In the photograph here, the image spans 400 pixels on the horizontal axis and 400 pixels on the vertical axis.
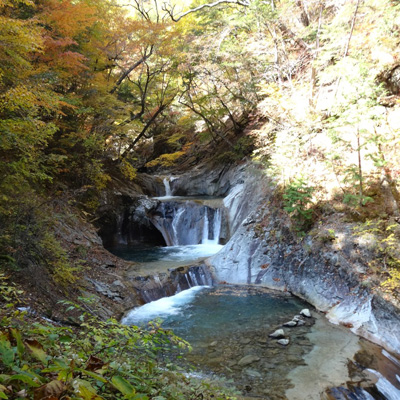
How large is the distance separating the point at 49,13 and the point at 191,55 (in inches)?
276

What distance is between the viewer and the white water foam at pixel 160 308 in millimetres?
6758

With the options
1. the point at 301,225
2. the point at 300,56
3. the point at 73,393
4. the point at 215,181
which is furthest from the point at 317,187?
the point at 215,181

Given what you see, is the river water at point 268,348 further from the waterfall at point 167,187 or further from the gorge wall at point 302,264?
the waterfall at point 167,187

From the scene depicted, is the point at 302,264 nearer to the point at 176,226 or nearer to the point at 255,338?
the point at 255,338

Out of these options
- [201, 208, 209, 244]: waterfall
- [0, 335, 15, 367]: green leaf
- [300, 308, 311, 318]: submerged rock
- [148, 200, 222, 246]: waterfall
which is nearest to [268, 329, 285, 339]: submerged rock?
[300, 308, 311, 318]: submerged rock

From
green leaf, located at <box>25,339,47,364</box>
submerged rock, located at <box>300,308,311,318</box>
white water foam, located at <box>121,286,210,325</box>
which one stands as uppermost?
green leaf, located at <box>25,339,47,364</box>

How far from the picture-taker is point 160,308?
7.43 meters

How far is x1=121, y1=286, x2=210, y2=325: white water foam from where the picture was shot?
676 centimetres

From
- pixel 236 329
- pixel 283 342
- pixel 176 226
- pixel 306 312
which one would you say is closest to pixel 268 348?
pixel 283 342

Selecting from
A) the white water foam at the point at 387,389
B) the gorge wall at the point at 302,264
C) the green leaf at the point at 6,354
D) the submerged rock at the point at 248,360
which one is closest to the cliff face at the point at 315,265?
the gorge wall at the point at 302,264

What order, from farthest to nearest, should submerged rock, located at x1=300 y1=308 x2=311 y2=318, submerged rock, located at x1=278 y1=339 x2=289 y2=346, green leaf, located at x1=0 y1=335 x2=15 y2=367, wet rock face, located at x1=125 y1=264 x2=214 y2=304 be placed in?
wet rock face, located at x1=125 y1=264 x2=214 y2=304 → submerged rock, located at x1=300 y1=308 x2=311 y2=318 → submerged rock, located at x1=278 y1=339 x2=289 y2=346 → green leaf, located at x1=0 y1=335 x2=15 y2=367

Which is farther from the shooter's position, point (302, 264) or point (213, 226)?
point (213, 226)

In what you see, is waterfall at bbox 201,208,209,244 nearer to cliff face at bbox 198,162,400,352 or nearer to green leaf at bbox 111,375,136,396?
cliff face at bbox 198,162,400,352

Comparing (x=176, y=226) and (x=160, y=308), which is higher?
(x=176, y=226)
